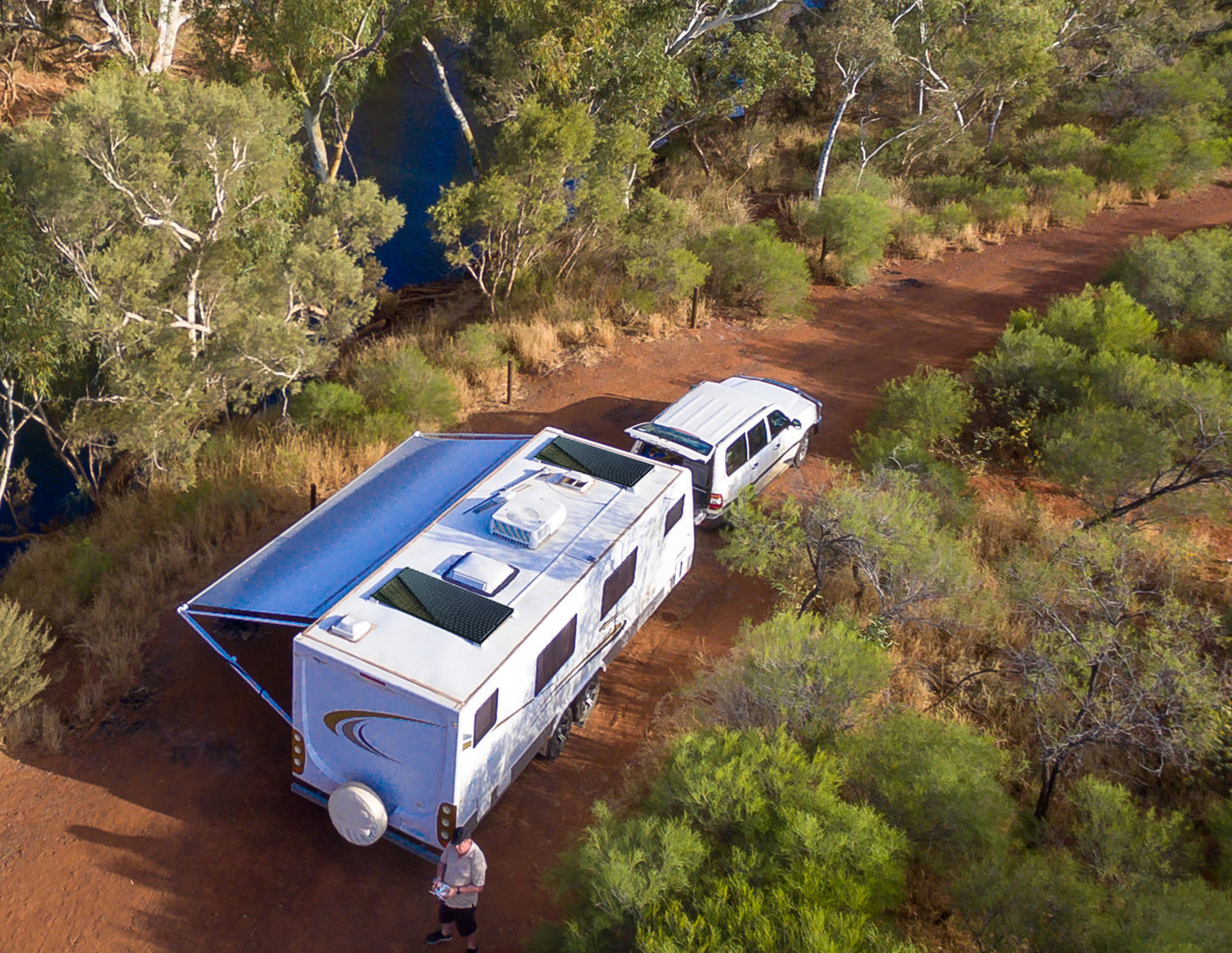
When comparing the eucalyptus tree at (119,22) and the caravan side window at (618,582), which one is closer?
the caravan side window at (618,582)

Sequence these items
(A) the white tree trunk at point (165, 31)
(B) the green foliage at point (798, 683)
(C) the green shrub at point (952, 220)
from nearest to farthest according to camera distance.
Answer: (B) the green foliage at point (798, 683), (A) the white tree trunk at point (165, 31), (C) the green shrub at point (952, 220)

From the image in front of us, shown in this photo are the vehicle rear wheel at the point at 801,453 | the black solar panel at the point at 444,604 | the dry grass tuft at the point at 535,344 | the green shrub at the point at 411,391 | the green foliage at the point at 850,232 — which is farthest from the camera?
the green foliage at the point at 850,232

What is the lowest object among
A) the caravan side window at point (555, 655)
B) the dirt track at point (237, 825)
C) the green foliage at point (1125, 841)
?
the dirt track at point (237, 825)

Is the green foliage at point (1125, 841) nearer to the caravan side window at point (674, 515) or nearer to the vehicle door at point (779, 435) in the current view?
the caravan side window at point (674, 515)

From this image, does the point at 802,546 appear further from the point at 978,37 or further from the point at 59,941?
the point at 978,37

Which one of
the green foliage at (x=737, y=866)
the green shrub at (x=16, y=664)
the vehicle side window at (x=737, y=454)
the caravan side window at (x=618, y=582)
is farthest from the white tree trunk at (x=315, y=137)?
the green foliage at (x=737, y=866)

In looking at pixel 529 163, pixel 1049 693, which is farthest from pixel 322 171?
pixel 1049 693

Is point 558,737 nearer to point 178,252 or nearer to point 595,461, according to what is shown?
point 595,461
